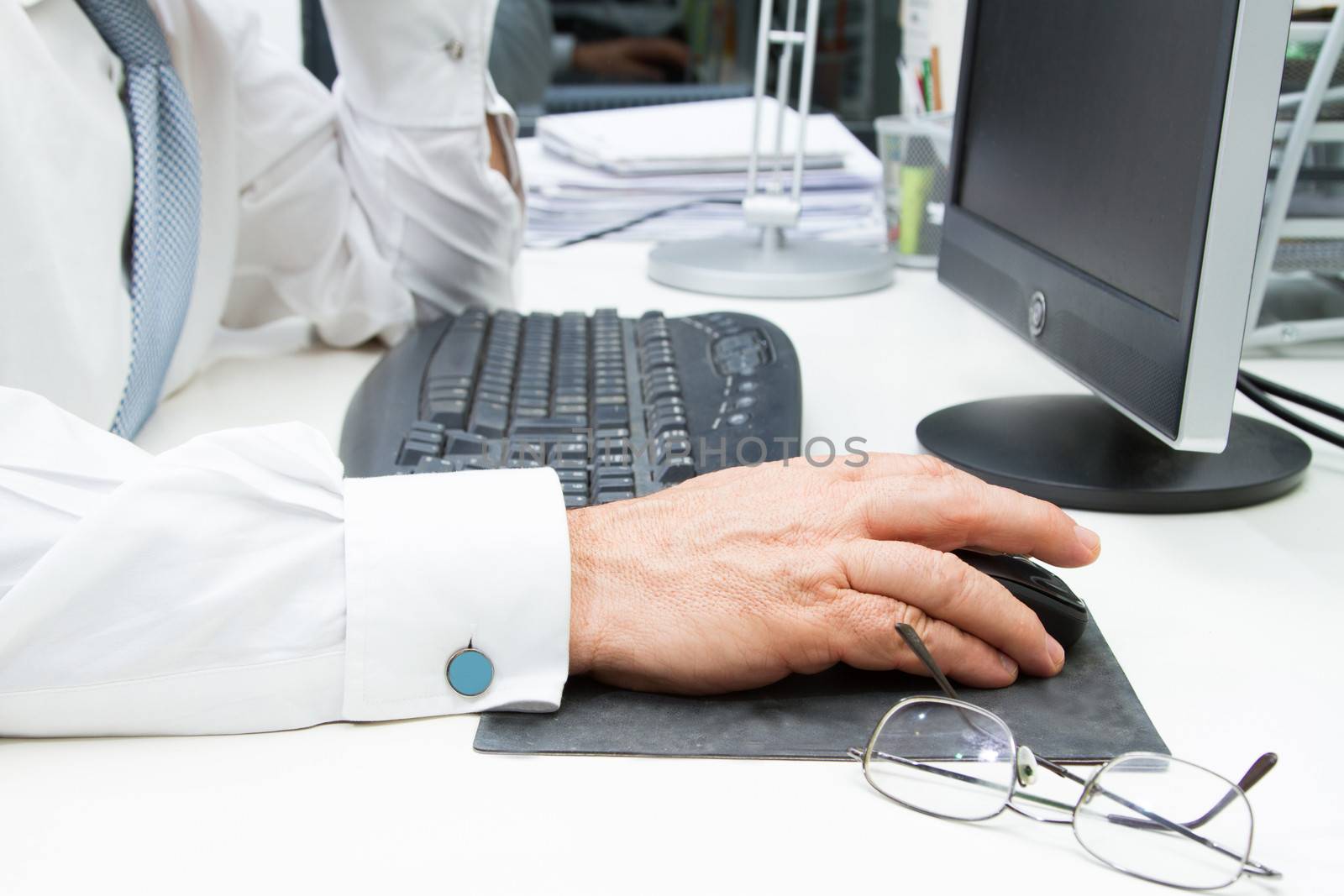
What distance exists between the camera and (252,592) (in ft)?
1.50

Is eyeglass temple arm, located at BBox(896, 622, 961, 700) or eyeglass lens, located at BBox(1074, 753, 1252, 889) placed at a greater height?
eyeglass temple arm, located at BBox(896, 622, 961, 700)

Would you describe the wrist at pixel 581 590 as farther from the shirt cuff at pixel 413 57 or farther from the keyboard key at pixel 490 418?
the shirt cuff at pixel 413 57

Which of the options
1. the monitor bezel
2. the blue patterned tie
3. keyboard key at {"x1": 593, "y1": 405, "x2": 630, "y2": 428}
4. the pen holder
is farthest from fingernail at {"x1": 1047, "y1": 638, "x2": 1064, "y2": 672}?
the pen holder

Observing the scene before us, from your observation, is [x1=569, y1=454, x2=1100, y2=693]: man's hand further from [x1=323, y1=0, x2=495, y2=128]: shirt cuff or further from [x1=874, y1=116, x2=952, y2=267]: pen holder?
[x1=874, y1=116, x2=952, y2=267]: pen holder

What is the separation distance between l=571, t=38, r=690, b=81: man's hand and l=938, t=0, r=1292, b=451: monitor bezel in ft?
7.50

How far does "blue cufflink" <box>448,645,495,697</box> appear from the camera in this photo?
47cm

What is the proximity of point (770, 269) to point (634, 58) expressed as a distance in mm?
1834

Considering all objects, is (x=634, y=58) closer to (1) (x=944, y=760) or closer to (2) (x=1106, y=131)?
(2) (x=1106, y=131)

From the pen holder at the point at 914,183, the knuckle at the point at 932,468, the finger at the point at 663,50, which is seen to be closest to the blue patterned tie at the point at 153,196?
the knuckle at the point at 932,468

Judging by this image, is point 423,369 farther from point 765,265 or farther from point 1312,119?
point 1312,119

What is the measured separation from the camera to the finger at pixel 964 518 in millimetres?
497

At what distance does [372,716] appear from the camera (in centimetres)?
46

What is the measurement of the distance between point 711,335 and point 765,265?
354 millimetres

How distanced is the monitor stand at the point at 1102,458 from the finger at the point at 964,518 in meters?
0.15
